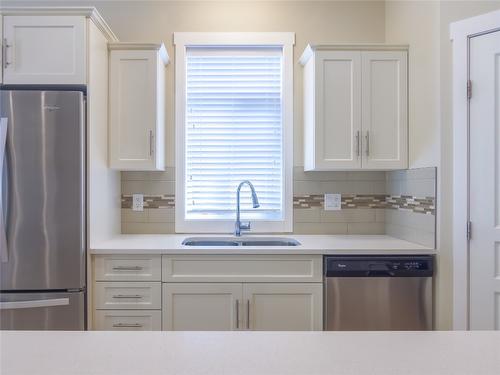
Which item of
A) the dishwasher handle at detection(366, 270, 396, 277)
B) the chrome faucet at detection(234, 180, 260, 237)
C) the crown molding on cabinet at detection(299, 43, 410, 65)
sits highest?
the crown molding on cabinet at detection(299, 43, 410, 65)

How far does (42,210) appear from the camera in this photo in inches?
77.9

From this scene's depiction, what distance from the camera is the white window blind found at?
2.75 metres

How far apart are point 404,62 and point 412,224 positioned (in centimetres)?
110

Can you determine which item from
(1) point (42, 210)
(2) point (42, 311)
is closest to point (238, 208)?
(1) point (42, 210)

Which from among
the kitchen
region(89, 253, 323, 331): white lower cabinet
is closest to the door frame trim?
the kitchen

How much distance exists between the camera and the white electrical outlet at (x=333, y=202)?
273cm

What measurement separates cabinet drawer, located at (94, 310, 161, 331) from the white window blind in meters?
0.85

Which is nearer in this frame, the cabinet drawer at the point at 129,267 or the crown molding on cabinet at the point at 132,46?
the cabinet drawer at the point at 129,267

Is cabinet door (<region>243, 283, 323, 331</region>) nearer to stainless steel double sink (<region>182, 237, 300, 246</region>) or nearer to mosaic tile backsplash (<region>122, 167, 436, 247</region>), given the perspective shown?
stainless steel double sink (<region>182, 237, 300, 246</region>)

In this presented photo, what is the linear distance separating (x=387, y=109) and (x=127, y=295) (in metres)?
2.06

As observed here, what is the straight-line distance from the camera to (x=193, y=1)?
2711 millimetres

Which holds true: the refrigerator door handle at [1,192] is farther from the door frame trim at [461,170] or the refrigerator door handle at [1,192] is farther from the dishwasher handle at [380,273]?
the door frame trim at [461,170]

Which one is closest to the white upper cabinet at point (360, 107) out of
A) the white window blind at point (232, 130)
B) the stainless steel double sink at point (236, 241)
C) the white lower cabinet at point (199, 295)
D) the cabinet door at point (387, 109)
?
the cabinet door at point (387, 109)
